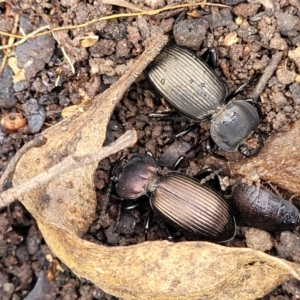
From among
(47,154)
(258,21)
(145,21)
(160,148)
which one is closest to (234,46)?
(258,21)

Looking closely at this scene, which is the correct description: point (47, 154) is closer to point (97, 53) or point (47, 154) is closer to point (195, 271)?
point (97, 53)

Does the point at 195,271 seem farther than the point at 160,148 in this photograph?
No

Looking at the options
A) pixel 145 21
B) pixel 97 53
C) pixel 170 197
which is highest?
pixel 145 21

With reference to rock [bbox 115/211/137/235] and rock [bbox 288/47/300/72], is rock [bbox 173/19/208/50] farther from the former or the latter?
rock [bbox 115/211/137/235]

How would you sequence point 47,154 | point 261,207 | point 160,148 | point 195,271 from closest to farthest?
point 195,271 → point 47,154 → point 261,207 → point 160,148

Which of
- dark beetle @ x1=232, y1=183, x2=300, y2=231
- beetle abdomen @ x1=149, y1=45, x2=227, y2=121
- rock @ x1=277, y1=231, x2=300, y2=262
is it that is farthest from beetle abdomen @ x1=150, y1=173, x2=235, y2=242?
beetle abdomen @ x1=149, y1=45, x2=227, y2=121

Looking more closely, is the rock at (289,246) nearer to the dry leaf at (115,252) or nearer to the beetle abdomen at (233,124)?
the dry leaf at (115,252)

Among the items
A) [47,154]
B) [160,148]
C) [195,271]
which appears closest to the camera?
[195,271]
